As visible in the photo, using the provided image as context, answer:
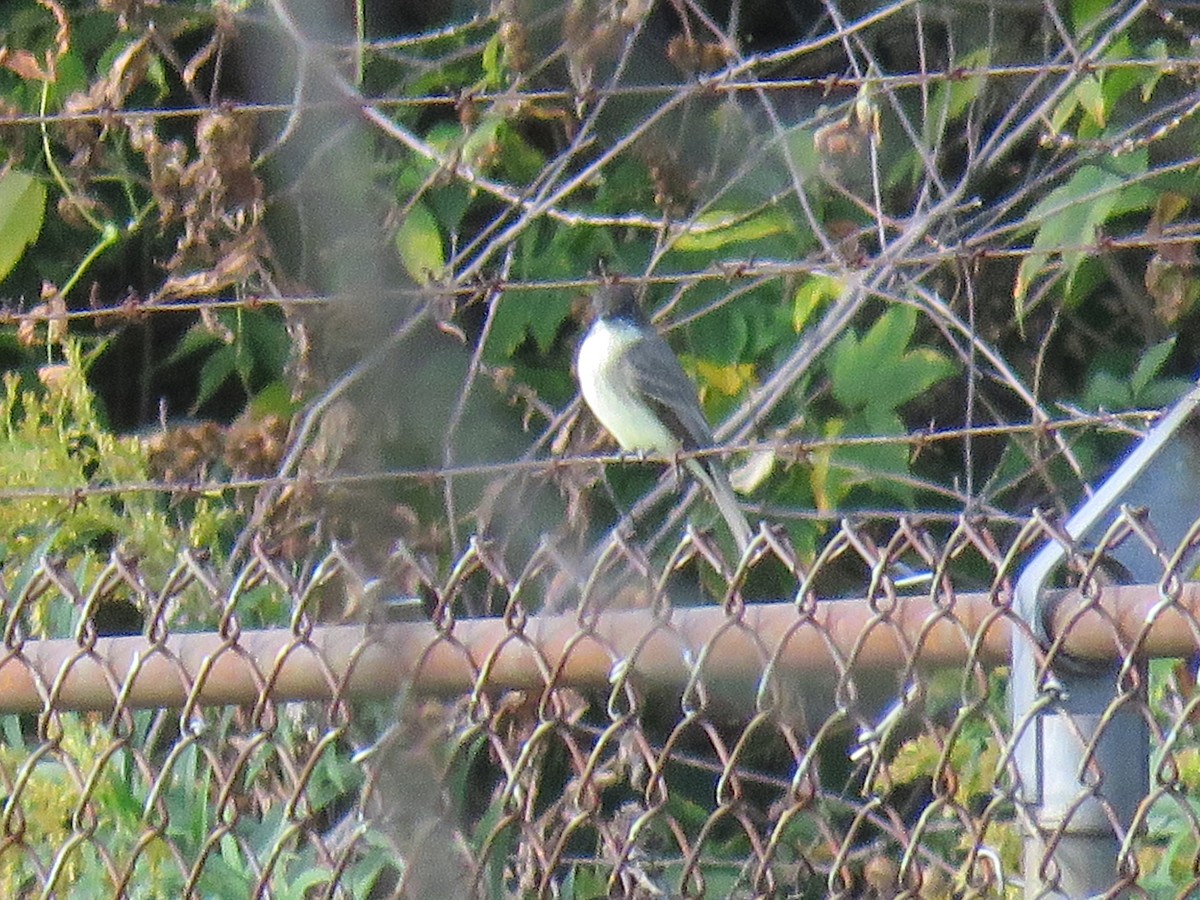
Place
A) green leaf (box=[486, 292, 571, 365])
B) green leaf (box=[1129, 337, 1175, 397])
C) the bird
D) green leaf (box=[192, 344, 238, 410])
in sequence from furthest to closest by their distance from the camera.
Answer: green leaf (box=[192, 344, 238, 410]), the bird, green leaf (box=[486, 292, 571, 365]), green leaf (box=[1129, 337, 1175, 397])

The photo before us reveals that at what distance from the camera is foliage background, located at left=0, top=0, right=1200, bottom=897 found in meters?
4.41

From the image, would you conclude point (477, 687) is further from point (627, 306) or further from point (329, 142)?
point (627, 306)

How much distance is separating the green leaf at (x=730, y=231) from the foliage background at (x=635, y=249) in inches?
0.5

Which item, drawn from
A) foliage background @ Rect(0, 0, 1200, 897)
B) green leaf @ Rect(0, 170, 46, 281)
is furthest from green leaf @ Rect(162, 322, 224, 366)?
green leaf @ Rect(0, 170, 46, 281)

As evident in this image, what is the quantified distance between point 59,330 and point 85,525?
0.51 meters

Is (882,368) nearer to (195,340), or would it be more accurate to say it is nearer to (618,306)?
(618,306)

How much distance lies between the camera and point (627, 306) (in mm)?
4961

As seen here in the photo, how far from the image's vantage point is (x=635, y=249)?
4945 millimetres

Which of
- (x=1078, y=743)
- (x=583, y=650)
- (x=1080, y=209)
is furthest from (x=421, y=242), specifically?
(x=1078, y=743)

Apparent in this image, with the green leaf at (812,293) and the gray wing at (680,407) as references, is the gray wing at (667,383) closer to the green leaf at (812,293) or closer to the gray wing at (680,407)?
the gray wing at (680,407)

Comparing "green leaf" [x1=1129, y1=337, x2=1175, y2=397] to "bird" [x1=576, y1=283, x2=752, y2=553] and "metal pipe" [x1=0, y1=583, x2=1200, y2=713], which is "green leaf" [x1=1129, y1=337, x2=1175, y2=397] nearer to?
"bird" [x1=576, y1=283, x2=752, y2=553]

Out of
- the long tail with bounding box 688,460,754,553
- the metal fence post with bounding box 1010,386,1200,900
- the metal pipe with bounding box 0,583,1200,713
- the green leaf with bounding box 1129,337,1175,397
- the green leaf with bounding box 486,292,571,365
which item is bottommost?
the metal fence post with bounding box 1010,386,1200,900

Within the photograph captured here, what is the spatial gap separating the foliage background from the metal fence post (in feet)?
7.25

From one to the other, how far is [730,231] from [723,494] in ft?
2.23
